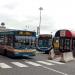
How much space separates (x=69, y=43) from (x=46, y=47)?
5711mm

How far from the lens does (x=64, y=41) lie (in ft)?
121

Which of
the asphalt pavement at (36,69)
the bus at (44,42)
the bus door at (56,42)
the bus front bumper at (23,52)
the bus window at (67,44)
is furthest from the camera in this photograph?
the bus at (44,42)

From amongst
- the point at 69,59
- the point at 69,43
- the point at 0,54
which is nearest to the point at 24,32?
the point at 69,59

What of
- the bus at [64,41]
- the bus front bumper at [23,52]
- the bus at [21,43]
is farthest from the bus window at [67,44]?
the bus front bumper at [23,52]

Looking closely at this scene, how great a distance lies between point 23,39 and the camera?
27.9m

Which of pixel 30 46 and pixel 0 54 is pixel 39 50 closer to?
pixel 0 54

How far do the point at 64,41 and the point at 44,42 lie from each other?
17.5 feet

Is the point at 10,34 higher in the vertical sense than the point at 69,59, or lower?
higher

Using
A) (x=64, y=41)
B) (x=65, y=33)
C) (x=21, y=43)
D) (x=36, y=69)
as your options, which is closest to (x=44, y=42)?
(x=64, y=41)

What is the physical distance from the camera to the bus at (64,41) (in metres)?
34.9

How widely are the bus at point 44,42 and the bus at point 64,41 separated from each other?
2.13m

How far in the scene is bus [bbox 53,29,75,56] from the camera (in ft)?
114

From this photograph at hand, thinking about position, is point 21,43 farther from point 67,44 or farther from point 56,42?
point 56,42

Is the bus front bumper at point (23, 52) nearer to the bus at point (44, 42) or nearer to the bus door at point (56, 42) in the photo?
the bus door at point (56, 42)
